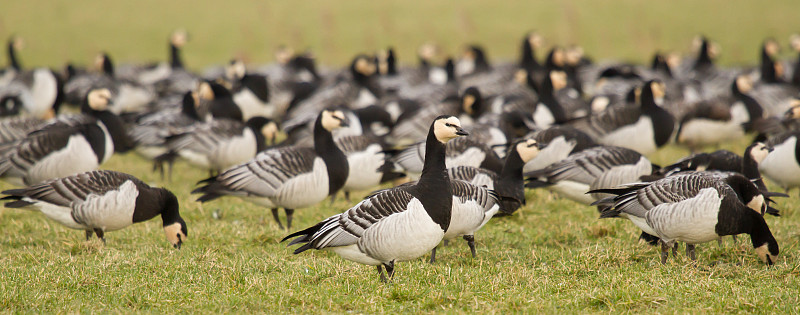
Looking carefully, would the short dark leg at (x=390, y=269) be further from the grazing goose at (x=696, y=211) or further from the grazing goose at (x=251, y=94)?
the grazing goose at (x=251, y=94)

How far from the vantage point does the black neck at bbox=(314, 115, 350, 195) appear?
997 centimetres

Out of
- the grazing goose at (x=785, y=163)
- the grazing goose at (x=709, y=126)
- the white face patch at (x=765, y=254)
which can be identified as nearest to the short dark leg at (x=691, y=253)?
the white face patch at (x=765, y=254)

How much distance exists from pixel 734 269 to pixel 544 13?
36229mm

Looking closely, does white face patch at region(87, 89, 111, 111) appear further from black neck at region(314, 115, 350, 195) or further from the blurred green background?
the blurred green background

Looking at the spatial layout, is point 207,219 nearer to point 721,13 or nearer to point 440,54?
point 440,54

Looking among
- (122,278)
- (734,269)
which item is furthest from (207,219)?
(734,269)

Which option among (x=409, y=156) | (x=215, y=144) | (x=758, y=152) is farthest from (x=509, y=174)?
(x=215, y=144)

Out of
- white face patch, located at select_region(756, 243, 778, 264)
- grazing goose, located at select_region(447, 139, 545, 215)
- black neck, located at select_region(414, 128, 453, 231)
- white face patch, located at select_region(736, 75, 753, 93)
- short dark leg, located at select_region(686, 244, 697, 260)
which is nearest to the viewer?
black neck, located at select_region(414, 128, 453, 231)

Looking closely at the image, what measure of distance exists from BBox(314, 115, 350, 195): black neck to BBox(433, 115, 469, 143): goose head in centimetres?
318

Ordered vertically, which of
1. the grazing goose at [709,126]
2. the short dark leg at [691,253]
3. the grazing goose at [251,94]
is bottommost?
the grazing goose at [251,94]

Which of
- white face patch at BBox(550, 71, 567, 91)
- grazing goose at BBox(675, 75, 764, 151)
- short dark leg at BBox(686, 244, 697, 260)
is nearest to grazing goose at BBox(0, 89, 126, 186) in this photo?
short dark leg at BBox(686, 244, 697, 260)

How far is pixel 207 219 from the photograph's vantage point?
10.4 metres

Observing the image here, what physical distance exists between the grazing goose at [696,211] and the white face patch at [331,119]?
12.8 ft

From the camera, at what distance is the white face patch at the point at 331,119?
10266mm
